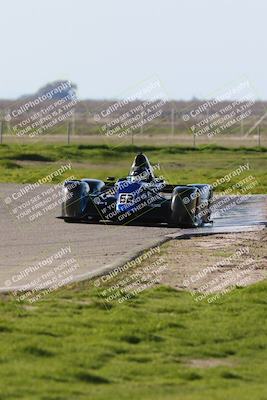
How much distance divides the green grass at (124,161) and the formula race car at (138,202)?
43.9ft

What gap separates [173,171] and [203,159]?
20.1 ft

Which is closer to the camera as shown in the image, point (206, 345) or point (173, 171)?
point (206, 345)

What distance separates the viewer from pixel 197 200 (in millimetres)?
24984

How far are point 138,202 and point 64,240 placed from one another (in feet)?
7.75

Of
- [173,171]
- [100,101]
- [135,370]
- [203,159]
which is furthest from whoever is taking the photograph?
[100,101]

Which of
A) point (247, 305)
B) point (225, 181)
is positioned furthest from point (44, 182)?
point (247, 305)

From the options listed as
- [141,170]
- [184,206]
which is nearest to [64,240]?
[184,206]

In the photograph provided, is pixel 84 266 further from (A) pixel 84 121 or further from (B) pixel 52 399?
(A) pixel 84 121

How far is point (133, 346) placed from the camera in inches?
516

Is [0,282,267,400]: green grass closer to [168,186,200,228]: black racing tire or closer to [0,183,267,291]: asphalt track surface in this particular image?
[0,183,267,291]: asphalt track surface

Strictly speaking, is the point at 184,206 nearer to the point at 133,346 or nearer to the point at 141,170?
the point at 141,170

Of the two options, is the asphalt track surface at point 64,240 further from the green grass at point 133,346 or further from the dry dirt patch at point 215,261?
the green grass at point 133,346

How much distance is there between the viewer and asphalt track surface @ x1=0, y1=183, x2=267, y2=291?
59.8 feet

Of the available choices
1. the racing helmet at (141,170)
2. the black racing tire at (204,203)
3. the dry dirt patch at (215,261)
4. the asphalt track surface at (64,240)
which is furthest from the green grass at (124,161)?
the dry dirt patch at (215,261)
